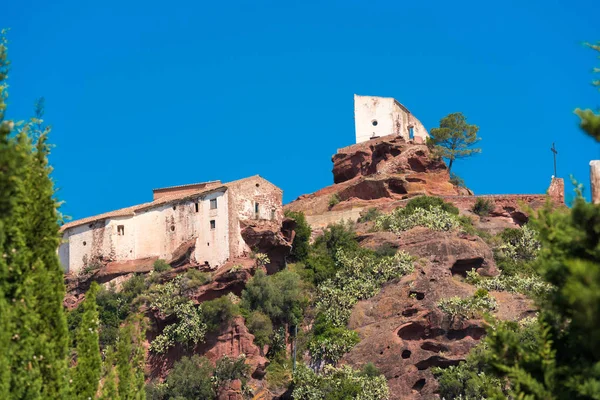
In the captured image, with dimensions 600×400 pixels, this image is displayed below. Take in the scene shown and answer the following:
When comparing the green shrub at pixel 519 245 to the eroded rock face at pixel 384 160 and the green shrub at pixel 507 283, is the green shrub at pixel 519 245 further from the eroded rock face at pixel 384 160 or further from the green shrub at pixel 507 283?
the eroded rock face at pixel 384 160

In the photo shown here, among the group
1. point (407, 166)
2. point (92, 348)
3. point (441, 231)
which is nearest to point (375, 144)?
point (407, 166)

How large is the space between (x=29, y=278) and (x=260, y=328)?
34.9m

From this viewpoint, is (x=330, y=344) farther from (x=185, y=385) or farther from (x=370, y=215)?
(x=370, y=215)

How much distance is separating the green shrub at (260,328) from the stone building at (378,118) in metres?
28.5

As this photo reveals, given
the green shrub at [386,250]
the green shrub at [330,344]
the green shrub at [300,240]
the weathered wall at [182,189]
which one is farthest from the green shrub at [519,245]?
the weathered wall at [182,189]

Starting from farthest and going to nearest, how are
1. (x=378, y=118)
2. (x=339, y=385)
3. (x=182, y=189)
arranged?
(x=378, y=118) → (x=182, y=189) → (x=339, y=385)

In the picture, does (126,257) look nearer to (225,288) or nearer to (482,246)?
(225,288)

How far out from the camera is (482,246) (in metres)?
60.8

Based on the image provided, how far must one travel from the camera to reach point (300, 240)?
63.2 meters

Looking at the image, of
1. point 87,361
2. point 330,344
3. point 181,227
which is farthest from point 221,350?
point 87,361

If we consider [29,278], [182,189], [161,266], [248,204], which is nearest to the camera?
[29,278]

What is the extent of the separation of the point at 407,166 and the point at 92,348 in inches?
2006

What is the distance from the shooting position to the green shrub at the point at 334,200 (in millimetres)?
73250

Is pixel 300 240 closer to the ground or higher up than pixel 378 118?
closer to the ground
